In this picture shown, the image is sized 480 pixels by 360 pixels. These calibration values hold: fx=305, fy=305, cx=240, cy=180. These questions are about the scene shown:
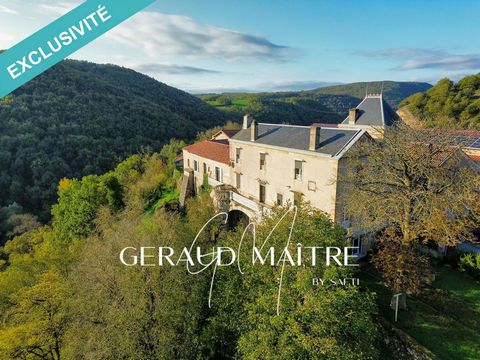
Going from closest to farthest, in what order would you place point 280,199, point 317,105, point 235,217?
point 280,199
point 235,217
point 317,105

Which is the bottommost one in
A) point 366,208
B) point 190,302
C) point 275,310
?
point 190,302

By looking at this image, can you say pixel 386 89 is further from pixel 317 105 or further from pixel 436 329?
pixel 436 329

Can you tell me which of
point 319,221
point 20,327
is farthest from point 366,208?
point 20,327

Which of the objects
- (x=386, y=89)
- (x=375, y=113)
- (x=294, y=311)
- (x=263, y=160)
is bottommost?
(x=294, y=311)

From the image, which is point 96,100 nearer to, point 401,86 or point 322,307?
point 322,307

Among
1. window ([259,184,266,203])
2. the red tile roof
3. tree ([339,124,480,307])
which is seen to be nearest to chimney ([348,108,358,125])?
tree ([339,124,480,307])

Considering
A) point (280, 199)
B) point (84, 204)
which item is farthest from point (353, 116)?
point (84, 204)

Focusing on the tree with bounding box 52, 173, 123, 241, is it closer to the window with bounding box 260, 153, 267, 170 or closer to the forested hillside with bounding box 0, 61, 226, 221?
the forested hillside with bounding box 0, 61, 226, 221
